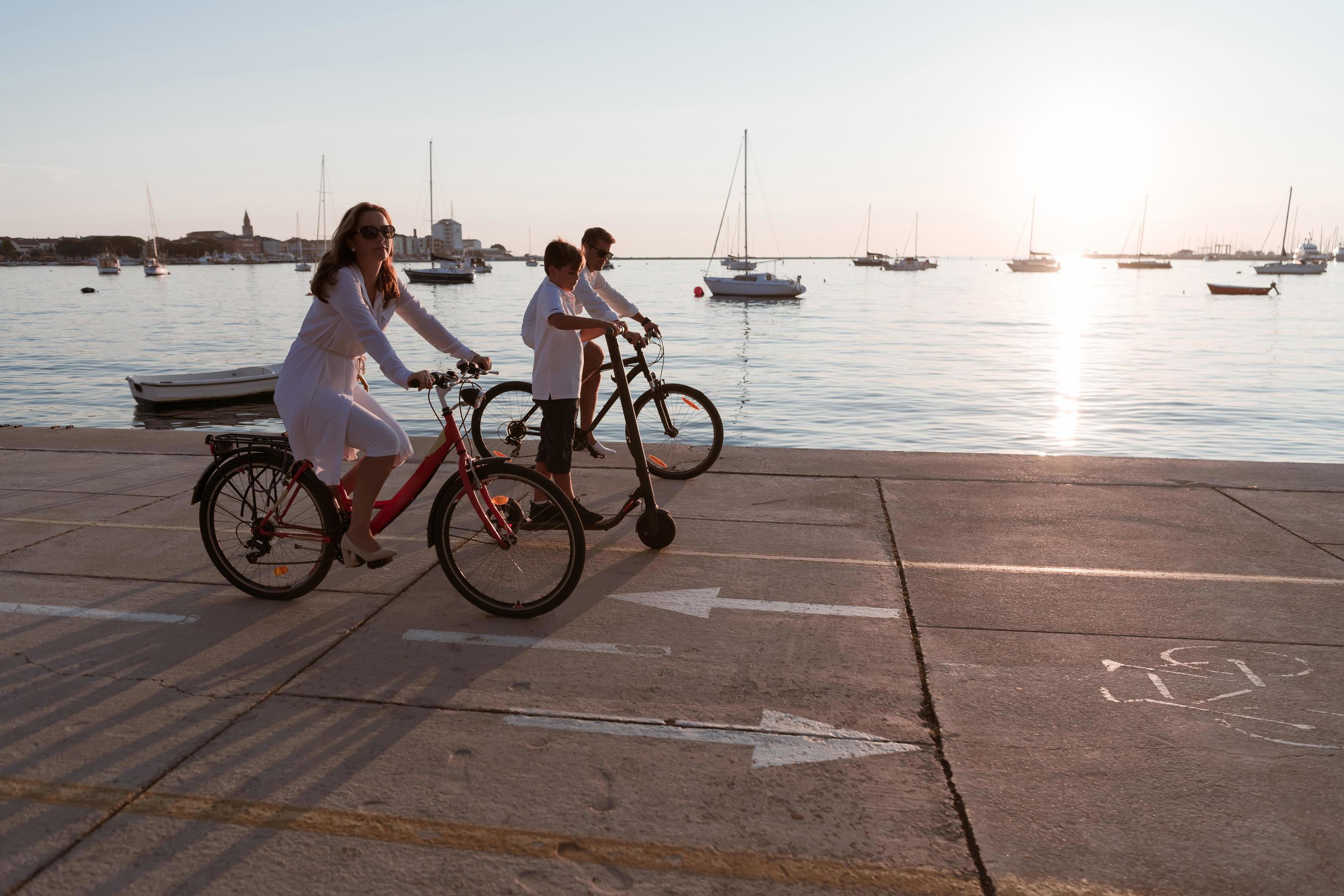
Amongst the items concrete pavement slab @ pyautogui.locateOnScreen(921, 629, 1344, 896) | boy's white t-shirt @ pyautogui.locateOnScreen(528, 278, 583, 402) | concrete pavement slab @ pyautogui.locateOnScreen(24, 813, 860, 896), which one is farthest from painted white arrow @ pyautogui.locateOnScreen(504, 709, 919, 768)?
boy's white t-shirt @ pyautogui.locateOnScreen(528, 278, 583, 402)

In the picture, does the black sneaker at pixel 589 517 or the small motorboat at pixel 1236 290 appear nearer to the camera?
the black sneaker at pixel 589 517

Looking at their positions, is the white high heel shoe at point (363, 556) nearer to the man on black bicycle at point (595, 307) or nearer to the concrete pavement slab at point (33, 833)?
the concrete pavement slab at point (33, 833)

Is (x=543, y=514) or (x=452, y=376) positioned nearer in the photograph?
(x=452, y=376)

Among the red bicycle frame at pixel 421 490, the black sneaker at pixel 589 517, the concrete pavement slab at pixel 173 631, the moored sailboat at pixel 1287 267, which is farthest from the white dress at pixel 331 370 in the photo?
the moored sailboat at pixel 1287 267

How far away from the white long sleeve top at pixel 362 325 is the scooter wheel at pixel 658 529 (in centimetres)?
158

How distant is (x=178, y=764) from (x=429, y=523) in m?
1.60

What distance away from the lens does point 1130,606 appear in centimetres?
488

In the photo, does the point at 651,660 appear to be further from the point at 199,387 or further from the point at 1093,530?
the point at 199,387

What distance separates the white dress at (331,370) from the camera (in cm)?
434

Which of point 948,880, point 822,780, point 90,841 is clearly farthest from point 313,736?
point 948,880

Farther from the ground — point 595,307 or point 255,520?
point 595,307

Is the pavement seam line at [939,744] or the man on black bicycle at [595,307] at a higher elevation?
the man on black bicycle at [595,307]

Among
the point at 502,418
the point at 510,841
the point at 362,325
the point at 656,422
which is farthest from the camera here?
the point at 502,418

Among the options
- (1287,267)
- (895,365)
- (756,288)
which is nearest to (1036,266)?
(1287,267)
